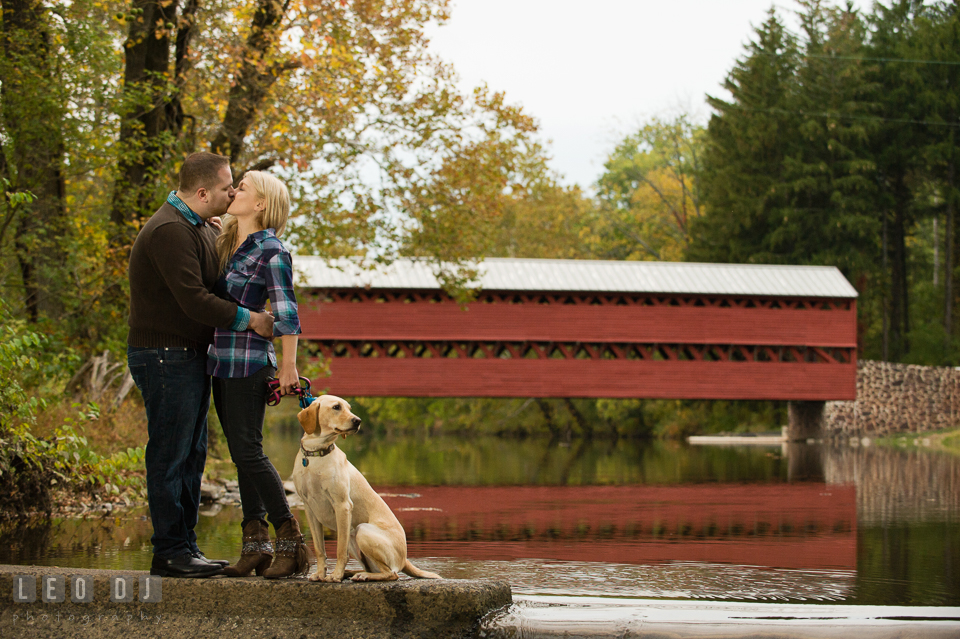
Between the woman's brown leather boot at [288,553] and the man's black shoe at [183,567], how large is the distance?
0.19 metres

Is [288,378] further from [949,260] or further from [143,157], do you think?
[949,260]

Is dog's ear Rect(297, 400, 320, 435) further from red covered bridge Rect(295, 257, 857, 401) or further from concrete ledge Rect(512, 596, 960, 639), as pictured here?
red covered bridge Rect(295, 257, 857, 401)

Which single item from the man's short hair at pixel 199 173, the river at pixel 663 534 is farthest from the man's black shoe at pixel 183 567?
the river at pixel 663 534

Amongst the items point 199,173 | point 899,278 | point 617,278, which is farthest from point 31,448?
point 899,278

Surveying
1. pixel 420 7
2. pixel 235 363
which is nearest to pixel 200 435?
pixel 235 363

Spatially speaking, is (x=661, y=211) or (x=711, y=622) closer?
(x=711, y=622)

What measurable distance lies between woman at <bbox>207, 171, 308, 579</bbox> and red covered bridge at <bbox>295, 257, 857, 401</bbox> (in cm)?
1618

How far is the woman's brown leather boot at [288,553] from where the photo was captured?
3.20m

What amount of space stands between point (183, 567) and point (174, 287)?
3.07ft

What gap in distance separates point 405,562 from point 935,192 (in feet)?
110

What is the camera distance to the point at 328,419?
314 cm

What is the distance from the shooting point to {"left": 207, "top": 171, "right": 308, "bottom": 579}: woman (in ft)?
10.6

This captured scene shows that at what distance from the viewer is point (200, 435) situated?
11.4ft

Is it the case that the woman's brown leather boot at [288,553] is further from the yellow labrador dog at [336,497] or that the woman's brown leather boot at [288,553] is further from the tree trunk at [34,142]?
the tree trunk at [34,142]
